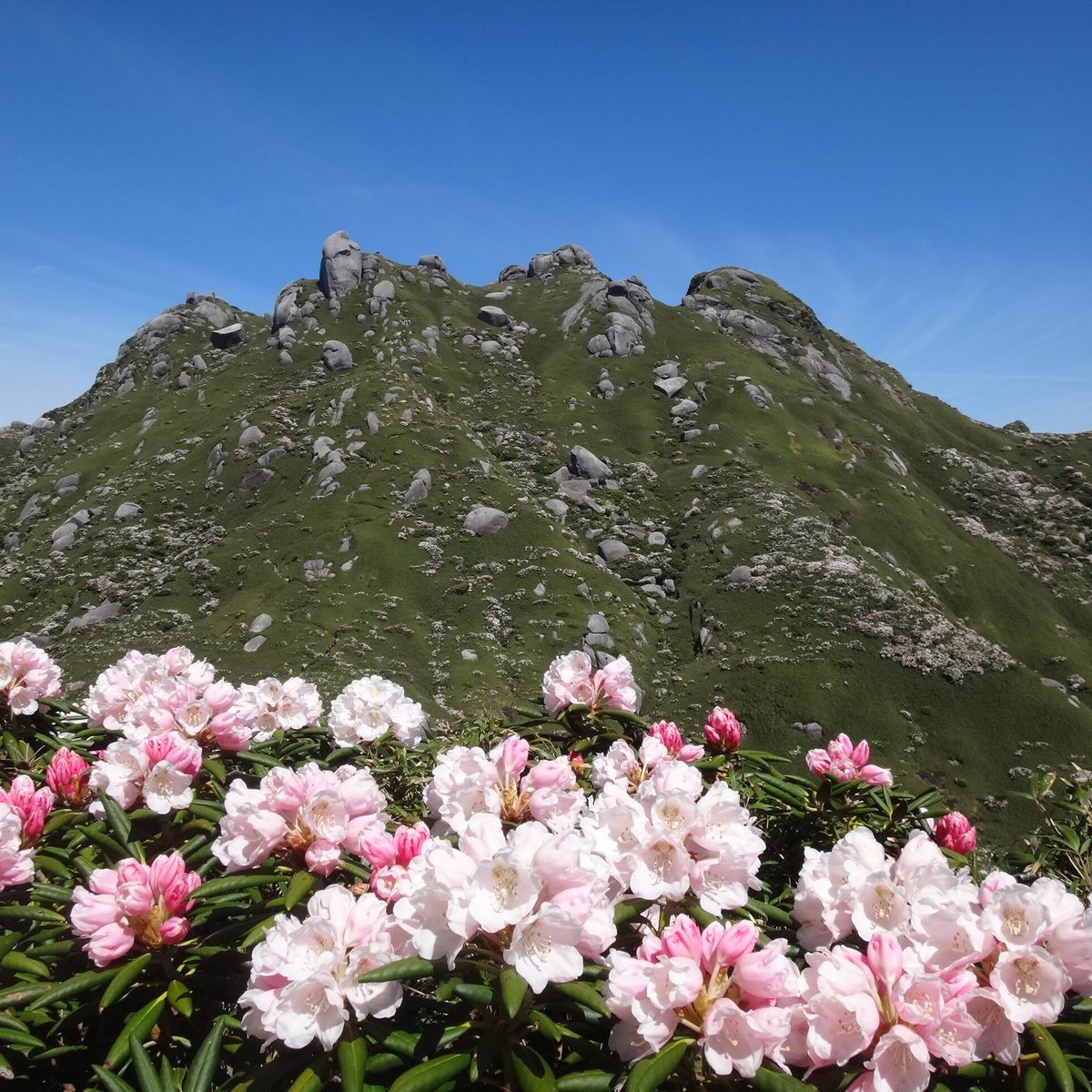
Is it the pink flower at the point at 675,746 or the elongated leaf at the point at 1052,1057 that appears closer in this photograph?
the elongated leaf at the point at 1052,1057

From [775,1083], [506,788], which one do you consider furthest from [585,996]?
[506,788]

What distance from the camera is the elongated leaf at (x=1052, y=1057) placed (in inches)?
100

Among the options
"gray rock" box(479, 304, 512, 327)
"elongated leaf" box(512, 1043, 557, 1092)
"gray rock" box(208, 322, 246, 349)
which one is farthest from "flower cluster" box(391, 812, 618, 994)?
"gray rock" box(208, 322, 246, 349)

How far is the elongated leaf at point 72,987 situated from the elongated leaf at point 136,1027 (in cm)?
22

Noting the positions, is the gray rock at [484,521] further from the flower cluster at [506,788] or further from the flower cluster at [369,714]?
the flower cluster at [506,788]

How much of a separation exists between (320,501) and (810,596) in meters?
49.0

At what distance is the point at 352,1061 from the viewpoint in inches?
98.6

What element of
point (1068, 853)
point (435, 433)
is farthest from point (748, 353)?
point (1068, 853)

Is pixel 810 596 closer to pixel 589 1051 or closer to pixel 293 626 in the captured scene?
pixel 293 626

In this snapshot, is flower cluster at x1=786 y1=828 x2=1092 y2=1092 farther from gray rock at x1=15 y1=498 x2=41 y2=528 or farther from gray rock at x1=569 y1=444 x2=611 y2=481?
gray rock at x1=15 y1=498 x2=41 y2=528

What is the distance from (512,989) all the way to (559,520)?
70191 millimetres

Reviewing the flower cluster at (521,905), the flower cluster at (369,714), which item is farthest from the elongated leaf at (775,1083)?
the flower cluster at (369,714)

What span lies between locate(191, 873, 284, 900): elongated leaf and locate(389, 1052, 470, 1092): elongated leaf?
1.42 metres

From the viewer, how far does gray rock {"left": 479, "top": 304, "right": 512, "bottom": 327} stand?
116 m
